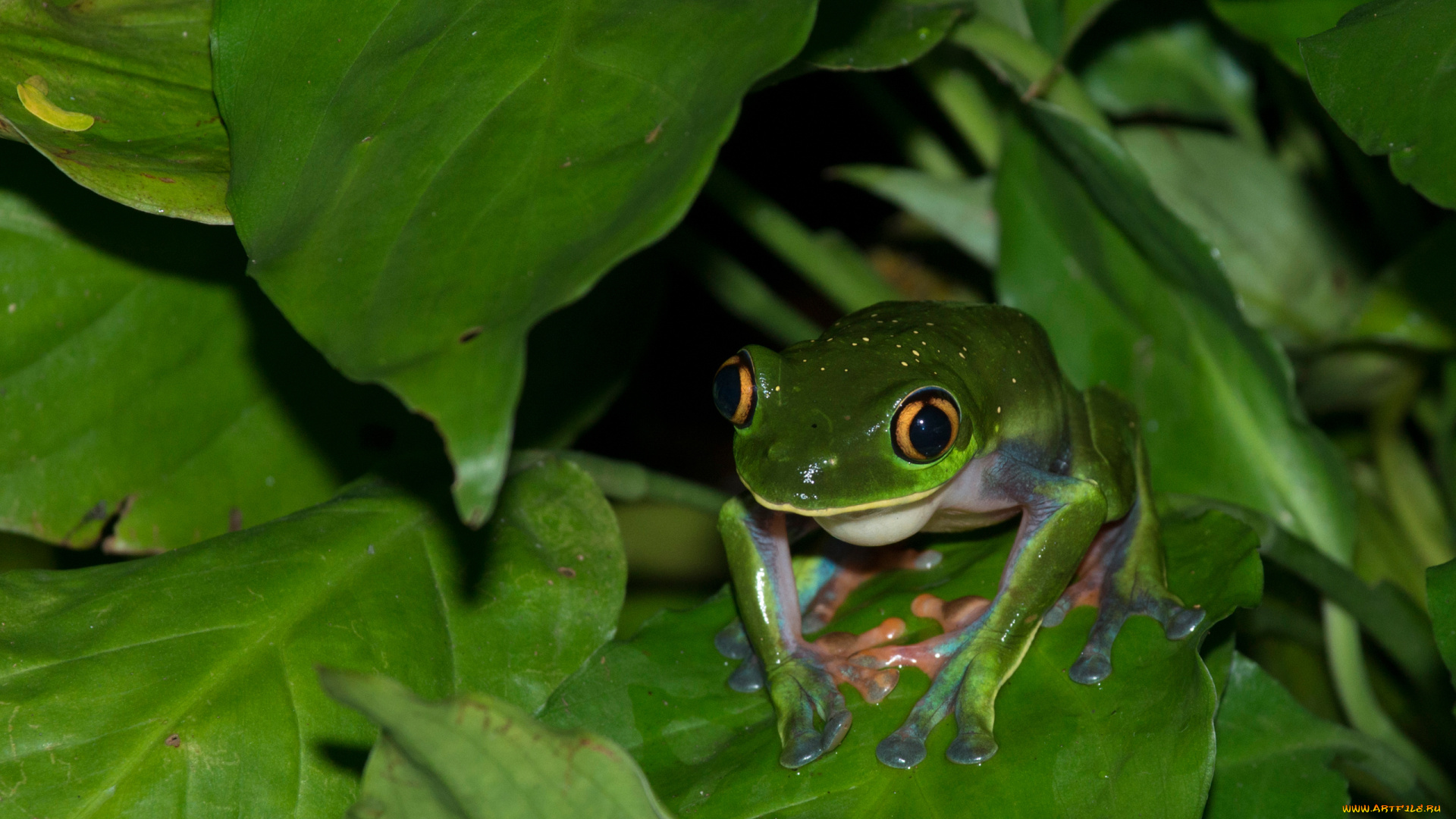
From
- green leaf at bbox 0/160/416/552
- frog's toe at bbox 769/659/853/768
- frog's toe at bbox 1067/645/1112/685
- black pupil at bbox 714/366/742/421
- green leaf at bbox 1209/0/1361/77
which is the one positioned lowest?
green leaf at bbox 0/160/416/552

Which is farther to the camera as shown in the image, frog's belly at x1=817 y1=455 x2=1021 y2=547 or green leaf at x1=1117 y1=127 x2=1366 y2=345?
green leaf at x1=1117 y1=127 x2=1366 y2=345

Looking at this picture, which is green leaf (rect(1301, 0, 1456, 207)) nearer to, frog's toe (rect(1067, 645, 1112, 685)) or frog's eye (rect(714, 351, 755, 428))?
frog's toe (rect(1067, 645, 1112, 685))

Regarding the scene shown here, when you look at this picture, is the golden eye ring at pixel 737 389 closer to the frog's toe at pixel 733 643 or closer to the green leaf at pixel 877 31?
the frog's toe at pixel 733 643

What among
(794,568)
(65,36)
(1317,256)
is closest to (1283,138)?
(1317,256)

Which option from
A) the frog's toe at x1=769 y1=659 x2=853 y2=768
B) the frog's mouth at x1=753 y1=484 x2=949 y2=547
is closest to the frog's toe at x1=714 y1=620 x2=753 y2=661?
the frog's toe at x1=769 y1=659 x2=853 y2=768

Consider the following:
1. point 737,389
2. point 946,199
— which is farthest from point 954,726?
point 946,199

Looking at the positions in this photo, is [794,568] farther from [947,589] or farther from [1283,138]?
[1283,138]

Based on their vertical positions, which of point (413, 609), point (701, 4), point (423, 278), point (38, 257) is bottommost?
point (413, 609)

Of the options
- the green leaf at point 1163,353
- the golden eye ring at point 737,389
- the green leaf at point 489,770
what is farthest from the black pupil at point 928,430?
the green leaf at point 1163,353
